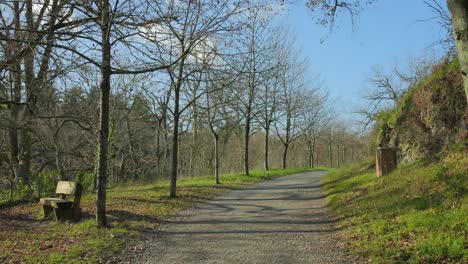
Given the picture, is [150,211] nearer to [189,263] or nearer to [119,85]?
[189,263]

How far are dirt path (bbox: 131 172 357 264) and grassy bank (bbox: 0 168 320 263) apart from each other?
24.6 inches

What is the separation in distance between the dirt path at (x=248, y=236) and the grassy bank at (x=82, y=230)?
63cm

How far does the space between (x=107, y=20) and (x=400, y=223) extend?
6867mm

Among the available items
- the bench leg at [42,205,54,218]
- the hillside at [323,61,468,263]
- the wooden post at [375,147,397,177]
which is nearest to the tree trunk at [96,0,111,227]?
the bench leg at [42,205,54,218]

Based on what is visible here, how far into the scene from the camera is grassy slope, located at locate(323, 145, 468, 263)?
5785mm

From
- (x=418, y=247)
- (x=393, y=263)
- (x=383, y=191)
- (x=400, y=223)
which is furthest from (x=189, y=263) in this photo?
(x=383, y=191)

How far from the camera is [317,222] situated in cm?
935

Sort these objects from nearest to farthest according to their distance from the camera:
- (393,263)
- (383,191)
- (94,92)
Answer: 1. (393,263)
2. (383,191)
3. (94,92)

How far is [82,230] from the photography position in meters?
8.52

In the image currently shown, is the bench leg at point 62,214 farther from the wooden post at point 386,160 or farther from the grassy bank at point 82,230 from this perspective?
the wooden post at point 386,160

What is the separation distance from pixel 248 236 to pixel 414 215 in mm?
3052

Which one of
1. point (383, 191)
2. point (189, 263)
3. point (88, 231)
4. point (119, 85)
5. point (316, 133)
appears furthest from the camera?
point (316, 133)

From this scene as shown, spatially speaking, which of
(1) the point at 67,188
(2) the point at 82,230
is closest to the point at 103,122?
(2) the point at 82,230

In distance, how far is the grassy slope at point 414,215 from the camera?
579cm
